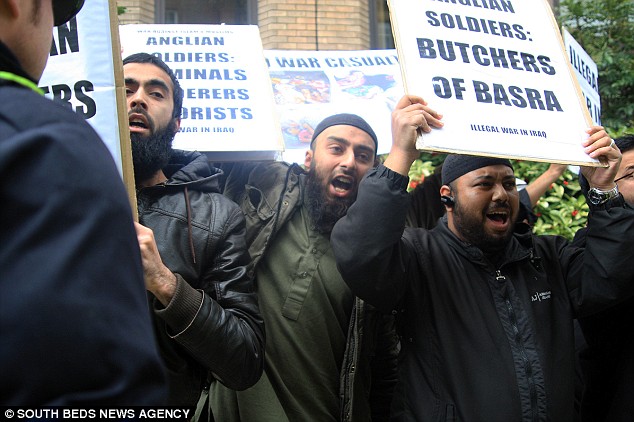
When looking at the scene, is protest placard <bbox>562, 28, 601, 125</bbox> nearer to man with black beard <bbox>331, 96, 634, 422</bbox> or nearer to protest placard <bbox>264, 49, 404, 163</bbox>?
protest placard <bbox>264, 49, 404, 163</bbox>

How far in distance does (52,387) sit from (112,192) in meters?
0.26

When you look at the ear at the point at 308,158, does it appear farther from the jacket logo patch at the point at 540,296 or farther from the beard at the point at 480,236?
the jacket logo patch at the point at 540,296

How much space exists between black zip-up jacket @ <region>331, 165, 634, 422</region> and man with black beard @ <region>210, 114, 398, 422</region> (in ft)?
1.14

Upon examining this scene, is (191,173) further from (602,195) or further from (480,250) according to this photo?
(602,195)

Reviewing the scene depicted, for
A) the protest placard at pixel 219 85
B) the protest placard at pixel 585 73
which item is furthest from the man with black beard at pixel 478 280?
the protest placard at pixel 585 73

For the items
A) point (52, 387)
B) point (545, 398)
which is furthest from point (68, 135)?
point (545, 398)

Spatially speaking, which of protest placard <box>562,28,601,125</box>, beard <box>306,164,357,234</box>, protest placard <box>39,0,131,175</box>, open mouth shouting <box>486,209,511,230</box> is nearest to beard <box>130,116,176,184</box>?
protest placard <box>39,0,131,175</box>

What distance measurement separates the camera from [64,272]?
80 centimetres

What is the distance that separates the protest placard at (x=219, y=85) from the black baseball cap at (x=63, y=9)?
1902 mm

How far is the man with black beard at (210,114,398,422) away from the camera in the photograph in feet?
8.95

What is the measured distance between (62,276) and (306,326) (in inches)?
79.3

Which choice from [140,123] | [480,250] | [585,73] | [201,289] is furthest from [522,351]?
[585,73]

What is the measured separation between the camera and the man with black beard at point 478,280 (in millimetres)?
2322

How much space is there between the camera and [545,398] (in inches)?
91.8
